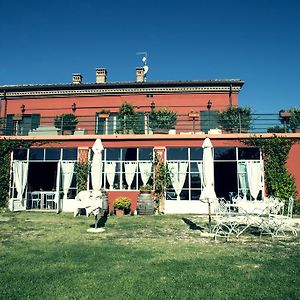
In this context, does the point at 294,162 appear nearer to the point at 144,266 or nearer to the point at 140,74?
the point at 144,266

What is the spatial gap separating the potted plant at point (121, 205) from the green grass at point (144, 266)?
4.86 metres

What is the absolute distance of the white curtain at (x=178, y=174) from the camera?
14.0 m

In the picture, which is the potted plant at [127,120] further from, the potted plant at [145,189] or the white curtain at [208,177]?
the white curtain at [208,177]

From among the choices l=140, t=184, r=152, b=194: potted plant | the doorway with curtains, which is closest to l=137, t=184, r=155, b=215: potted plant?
l=140, t=184, r=152, b=194: potted plant

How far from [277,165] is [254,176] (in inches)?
43.5

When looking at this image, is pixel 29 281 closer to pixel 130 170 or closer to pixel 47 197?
pixel 130 170

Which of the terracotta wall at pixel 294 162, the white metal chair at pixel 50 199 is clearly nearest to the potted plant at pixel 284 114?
the terracotta wall at pixel 294 162

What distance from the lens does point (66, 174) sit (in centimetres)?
1468

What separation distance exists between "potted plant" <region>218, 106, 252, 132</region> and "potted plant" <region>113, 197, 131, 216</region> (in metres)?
5.88

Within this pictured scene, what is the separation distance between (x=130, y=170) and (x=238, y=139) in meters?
5.21

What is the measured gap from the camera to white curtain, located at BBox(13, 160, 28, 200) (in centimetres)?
1475

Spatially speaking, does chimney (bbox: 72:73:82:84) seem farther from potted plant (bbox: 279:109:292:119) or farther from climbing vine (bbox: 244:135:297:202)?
potted plant (bbox: 279:109:292:119)

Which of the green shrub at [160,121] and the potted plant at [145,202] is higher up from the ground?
the green shrub at [160,121]

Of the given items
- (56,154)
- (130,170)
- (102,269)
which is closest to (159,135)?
(130,170)
